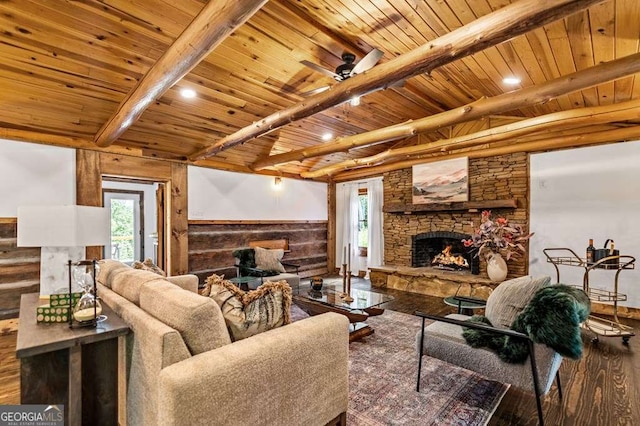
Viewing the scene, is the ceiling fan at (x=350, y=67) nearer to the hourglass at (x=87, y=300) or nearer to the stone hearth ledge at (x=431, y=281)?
the hourglass at (x=87, y=300)

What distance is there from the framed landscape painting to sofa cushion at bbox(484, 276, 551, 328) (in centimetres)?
352

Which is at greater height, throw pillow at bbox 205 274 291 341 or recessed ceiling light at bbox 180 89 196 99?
recessed ceiling light at bbox 180 89 196 99

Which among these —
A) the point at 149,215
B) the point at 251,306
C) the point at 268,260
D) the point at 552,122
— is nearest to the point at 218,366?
the point at 251,306

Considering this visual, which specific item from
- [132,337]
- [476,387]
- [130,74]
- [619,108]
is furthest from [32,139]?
[619,108]

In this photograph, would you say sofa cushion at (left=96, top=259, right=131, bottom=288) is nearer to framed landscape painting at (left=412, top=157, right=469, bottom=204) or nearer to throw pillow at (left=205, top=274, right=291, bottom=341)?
throw pillow at (left=205, top=274, right=291, bottom=341)

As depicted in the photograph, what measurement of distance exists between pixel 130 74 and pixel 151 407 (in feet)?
11.0

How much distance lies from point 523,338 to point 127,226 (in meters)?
8.30

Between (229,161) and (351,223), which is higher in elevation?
(229,161)

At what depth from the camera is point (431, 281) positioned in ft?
18.3

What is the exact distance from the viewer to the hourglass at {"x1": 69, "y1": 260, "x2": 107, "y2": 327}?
5.47ft

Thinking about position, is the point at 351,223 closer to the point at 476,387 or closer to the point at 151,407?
the point at 476,387

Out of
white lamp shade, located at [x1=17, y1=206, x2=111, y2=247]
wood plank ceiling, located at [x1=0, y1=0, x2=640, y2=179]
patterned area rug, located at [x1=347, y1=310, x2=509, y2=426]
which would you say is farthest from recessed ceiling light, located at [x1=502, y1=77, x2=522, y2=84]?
white lamp shade, located at [x1=17, y1=206, x2=111, y2=247]

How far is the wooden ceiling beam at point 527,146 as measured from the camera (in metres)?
4.26

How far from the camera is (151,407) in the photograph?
1.50 m
